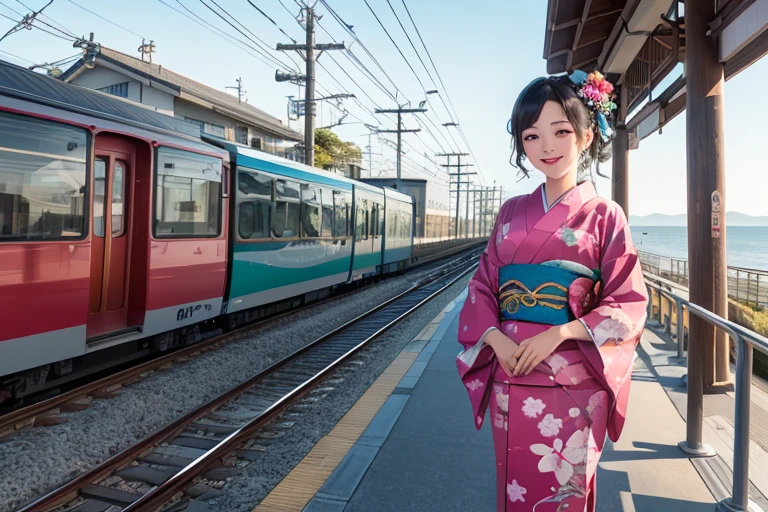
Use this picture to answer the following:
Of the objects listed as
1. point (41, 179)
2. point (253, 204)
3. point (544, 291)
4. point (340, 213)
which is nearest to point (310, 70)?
point (340, 213)

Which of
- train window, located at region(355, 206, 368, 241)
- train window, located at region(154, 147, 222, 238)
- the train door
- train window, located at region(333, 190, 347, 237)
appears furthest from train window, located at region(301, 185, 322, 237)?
the train door

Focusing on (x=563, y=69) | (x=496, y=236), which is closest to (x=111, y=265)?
(x=496, y=236)

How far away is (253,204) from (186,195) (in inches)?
64.0

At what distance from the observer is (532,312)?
197cm

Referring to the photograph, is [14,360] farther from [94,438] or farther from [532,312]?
[532,312]

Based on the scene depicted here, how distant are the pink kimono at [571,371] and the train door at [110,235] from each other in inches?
171

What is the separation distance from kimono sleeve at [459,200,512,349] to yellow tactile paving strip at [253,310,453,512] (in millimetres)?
1582

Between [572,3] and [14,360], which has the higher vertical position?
[572,3]

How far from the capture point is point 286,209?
30.0 feet

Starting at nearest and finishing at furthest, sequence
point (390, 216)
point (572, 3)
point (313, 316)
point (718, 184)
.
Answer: point (718, 184) < point (572, 3) < point (313, 316) < point (390, 216)

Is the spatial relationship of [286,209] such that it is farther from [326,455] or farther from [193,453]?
[326,455]

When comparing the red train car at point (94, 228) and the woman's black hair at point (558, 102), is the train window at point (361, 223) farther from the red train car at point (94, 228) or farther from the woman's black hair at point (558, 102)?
the woman's black hair at point (558, 102)

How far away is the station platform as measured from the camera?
297 centimetres

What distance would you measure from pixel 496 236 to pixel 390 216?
15.3 m
